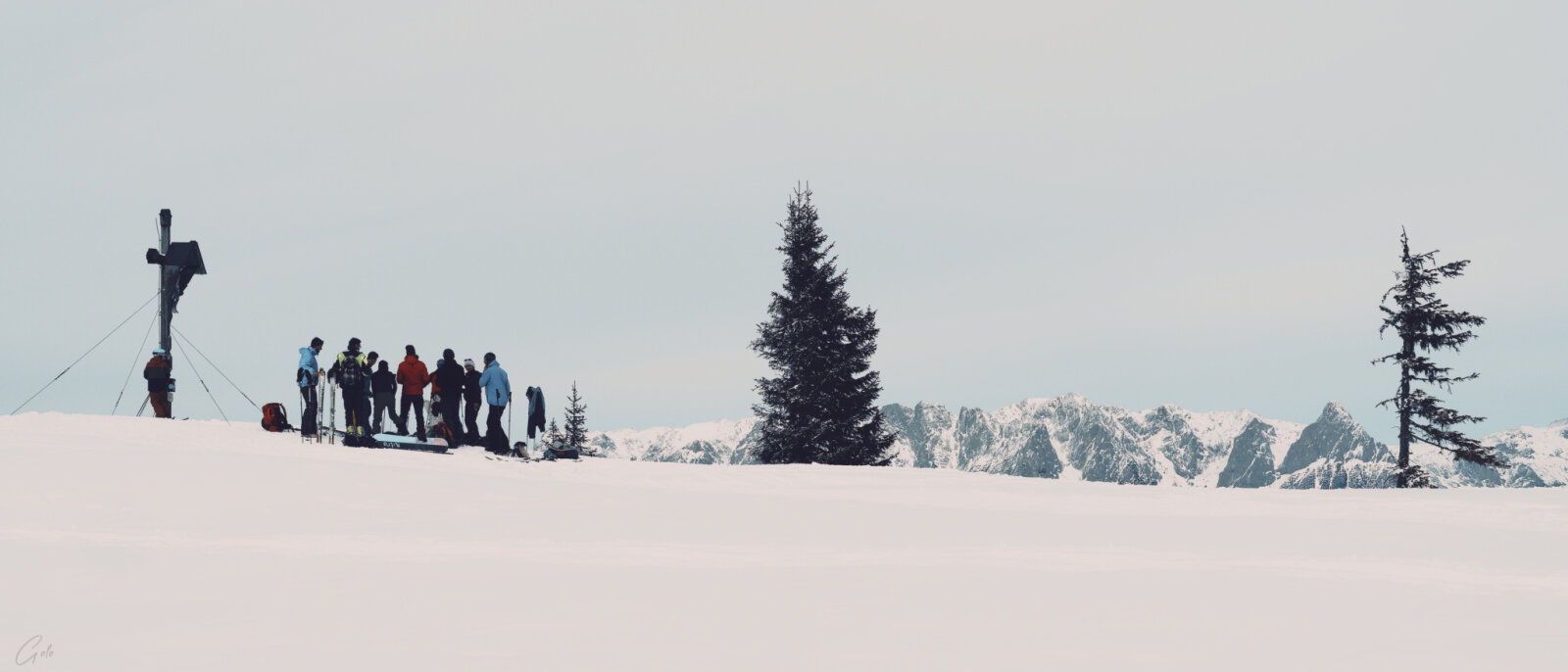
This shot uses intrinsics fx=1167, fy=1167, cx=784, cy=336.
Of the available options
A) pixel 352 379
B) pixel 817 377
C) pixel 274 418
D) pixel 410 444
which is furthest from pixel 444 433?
pixel 817 377

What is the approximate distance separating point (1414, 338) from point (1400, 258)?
104 inches

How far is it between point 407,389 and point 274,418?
12.6 feet

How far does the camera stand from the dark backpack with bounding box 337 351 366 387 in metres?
23.1

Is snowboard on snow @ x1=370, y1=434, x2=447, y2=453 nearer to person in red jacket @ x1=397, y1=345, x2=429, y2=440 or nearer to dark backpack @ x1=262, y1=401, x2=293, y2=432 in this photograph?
person in red jacket @ x1=397, y1=345, x2=429, y2=440

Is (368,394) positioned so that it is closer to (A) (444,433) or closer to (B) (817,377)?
(A) (444,433)

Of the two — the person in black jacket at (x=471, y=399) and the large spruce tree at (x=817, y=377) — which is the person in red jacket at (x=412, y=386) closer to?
the person in black jacket at (x=471, y=399)

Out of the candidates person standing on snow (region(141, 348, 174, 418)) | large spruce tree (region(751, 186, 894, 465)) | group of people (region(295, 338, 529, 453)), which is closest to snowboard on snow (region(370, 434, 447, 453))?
group of people (region(295, 338, 529, 453))

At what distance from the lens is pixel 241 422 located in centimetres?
2645

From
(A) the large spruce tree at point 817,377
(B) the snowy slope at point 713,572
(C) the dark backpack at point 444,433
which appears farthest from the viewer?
(A) the large spruce tree at point 817,377

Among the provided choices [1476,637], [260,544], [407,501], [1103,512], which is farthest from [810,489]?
[1476,637]

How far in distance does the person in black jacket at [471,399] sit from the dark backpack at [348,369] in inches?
82.2

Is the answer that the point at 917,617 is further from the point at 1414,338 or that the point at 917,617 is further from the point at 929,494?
the point at 1414,338

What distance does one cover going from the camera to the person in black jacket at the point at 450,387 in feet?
78.2

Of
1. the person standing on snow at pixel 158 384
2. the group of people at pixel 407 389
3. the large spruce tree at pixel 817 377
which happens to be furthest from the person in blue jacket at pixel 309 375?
the large spruce tree at pixel 817 377
